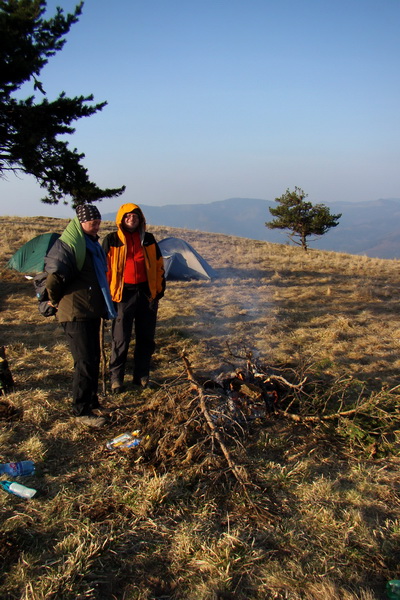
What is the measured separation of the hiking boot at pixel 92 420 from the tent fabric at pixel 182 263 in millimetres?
7252

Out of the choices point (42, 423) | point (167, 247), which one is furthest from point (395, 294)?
point (42, 423)

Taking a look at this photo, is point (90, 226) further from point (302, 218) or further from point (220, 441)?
point (302, 218)

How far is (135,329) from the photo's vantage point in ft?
14.0

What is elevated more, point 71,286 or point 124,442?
point 71,286

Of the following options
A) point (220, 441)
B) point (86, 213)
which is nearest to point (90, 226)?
point (86, 213)

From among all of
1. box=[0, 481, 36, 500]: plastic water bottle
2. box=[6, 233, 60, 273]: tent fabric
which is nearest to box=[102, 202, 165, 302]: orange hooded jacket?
box=[0, 481, 36, 500]: plastic water bottle

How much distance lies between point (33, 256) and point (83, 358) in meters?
7.57

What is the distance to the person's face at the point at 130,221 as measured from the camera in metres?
3.99

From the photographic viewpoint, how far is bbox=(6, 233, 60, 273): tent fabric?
9852 millimetres

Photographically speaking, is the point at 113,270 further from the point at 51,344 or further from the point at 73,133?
the point at 73,133

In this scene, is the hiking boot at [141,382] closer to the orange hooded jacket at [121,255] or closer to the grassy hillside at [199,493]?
the grassy hillside at [199,493]

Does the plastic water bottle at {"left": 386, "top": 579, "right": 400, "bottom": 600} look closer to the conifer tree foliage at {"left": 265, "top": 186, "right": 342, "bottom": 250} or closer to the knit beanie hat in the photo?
the knit beanie hat

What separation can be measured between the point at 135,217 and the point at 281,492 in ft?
9.14

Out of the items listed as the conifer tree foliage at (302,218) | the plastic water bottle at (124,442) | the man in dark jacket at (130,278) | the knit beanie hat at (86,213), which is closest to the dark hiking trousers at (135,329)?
the man in dark jacket at (130,278)
